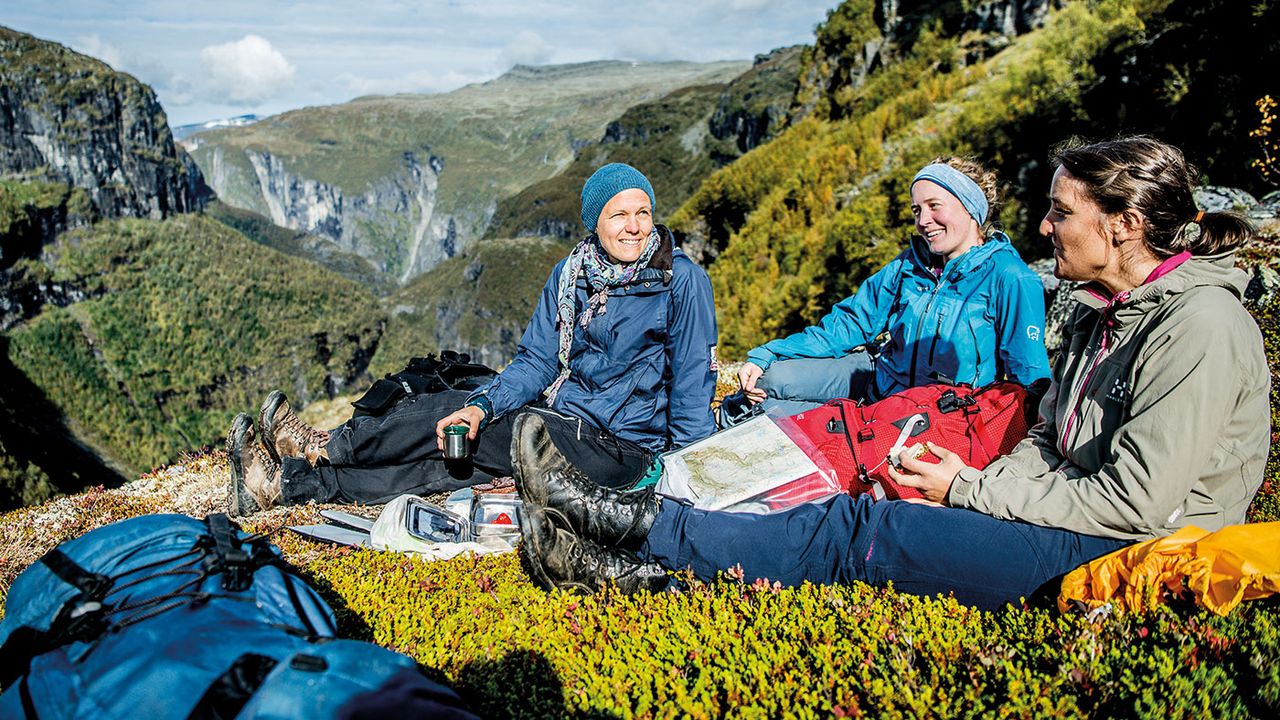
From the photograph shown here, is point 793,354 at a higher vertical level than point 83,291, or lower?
higher

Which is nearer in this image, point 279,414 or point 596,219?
point 596,219

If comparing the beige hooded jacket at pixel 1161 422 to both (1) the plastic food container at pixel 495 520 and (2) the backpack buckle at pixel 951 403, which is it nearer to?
(2) the backpack buckle at pixel 951 403

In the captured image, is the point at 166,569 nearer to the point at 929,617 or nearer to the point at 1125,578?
the point at 929,617

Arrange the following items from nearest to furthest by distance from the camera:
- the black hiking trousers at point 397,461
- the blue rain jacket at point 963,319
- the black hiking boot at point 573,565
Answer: the black hiking boot at point 573,565
the blue rain jacket at point 963,319
the black hiking trousers at point 397,461

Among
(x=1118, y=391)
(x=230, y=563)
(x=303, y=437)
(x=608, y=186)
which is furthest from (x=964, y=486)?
(x=303, y=437)

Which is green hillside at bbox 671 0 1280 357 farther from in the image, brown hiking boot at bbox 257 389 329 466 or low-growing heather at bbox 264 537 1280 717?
brown hiking boot at bbox 257 389 329 466

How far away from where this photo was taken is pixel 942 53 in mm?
21062

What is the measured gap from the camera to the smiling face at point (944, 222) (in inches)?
178

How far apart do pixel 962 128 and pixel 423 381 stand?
560 inches

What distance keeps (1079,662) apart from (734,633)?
1.25 metres

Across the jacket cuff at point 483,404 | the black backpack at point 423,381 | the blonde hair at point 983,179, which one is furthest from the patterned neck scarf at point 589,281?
the blonde hair at point 983,179

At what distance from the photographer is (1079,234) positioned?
3.00 m

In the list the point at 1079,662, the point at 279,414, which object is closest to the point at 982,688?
the point at 1079,662

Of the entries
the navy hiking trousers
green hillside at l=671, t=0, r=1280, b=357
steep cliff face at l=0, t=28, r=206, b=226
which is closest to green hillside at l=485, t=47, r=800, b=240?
green hillside at l=671, t=0, r=1280, b=357
